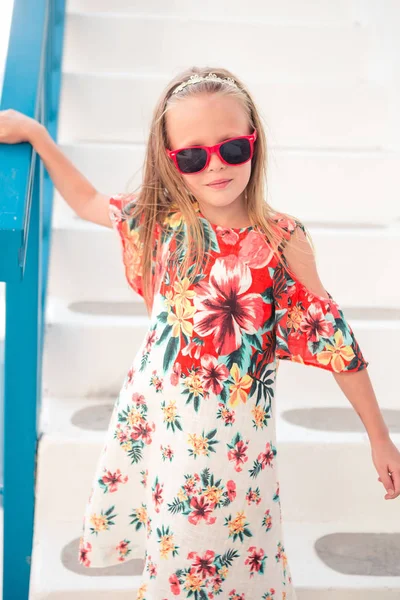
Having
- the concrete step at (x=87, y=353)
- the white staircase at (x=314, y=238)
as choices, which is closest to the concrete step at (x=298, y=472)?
the white staircase at (x=314, y=238)

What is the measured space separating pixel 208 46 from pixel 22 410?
1.66 m

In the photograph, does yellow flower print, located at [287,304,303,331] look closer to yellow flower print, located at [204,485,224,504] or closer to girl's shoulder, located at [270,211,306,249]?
girl's shoulder, located at [270,211,306,249]

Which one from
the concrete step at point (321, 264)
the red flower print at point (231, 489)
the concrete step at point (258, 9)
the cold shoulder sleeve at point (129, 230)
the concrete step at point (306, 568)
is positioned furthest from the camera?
the concrete step at point (258, 9)

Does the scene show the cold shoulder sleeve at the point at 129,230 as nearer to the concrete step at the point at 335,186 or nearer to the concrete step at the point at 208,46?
the concrete step at the point at 335,186

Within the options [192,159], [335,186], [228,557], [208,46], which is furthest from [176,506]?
[208,46]

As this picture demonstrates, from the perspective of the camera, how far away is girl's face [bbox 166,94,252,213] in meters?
1.11

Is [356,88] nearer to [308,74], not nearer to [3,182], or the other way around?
[308,74]

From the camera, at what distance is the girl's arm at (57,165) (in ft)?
4.01

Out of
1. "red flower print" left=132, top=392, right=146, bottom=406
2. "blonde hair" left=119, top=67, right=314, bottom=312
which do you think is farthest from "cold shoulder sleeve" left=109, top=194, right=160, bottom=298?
"red flower print" left=132, top=392, right=146, bottom=406

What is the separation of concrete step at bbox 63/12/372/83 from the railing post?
1.28 m

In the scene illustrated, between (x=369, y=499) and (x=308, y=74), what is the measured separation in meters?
1.60

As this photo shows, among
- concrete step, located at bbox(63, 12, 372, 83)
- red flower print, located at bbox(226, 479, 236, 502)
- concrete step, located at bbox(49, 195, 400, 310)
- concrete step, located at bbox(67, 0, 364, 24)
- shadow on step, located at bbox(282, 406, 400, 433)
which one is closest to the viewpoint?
red flower print, located at bbox(226, 479, 236, 502)

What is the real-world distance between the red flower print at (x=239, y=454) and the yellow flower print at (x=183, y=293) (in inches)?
9.6

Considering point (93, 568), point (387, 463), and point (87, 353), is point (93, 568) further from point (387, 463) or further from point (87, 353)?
point (387, 463)
